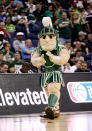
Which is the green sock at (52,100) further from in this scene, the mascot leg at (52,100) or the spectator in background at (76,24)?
the spectator in background at (76,24)

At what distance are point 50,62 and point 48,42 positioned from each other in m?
0.42

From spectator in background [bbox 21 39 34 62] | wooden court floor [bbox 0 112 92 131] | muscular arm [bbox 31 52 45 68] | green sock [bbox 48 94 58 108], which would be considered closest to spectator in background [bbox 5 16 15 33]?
spectator in background [bbox 21 39 34 62]

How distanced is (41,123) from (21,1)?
903 centimetres

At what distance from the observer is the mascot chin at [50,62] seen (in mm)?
9406

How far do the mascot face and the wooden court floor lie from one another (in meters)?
1.48

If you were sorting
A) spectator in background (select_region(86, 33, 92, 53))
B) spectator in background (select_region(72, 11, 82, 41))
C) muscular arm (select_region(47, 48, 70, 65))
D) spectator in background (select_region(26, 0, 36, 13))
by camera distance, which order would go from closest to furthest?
muscular arm (select_region(47, 48, 70, 65))
spectator in background (select_region(86, 33, 92, 53))
spectator in background (select_region(72, 11, 82, 41))
spectator in background (select_region(26, 0, 36, 13))

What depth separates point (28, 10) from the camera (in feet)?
53.4

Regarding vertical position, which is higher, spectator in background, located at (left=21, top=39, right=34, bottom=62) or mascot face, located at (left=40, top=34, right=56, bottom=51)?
mascot face, located at (left=40, top=34, right=56, bottom=51)

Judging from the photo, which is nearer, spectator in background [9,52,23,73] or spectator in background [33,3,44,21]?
spectator in background [9,52,23,73]

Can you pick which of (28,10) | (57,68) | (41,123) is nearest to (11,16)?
(28,10)

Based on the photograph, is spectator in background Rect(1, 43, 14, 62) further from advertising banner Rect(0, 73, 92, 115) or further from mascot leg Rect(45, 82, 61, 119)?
mascot leg Rect(45, 82, 61, 119)

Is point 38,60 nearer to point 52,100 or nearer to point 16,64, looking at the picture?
point 52,100

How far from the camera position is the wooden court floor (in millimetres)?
7703

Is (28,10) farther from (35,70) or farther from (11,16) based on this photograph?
(35,70)
